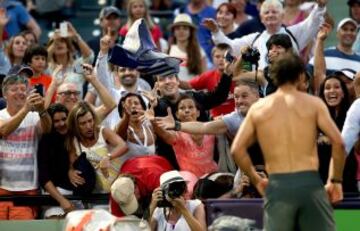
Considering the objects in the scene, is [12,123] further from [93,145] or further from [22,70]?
[22,70]

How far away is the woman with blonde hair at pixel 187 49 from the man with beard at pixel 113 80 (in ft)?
4.15

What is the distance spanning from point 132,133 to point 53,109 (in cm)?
76

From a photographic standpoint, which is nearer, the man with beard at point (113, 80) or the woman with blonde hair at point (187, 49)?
the man with beard at point (113, 80)

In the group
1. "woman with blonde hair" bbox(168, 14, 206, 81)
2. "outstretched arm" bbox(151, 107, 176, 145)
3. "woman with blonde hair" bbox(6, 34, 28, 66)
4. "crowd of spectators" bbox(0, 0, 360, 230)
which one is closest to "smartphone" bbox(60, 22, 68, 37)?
"woman with blonde hair" bbox(6, 34, 28, 66)

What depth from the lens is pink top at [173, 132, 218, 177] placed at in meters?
14.4

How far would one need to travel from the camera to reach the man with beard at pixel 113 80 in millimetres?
15555

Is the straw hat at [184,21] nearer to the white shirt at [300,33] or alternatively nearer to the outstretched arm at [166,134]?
the white shirt at [300,33]

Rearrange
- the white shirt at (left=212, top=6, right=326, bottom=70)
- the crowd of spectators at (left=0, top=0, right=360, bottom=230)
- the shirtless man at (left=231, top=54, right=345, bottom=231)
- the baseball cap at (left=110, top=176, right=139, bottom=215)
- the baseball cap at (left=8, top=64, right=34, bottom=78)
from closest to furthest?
the shirtless man at (left=231, top=54, right=345, bottom=231), the baseball cap at (left=110, top=176, right=139, bottom=215), the crowd of spectators at (left=0, top=0, right=360, bottom=230), the baseball cap at (left=8, top=64, right=34, bottom=78), the white shirt at (left=212, top=6, right=326, bottom=70)

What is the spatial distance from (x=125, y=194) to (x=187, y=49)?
420cm

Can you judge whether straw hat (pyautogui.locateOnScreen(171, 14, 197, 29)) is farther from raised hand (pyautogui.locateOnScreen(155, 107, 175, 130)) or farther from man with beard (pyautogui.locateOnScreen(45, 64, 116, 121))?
raised hand (pyautogui.locateOnScreen(155, 107, 175, 130))

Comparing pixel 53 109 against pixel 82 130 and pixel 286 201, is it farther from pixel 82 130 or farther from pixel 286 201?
pixel 286 201

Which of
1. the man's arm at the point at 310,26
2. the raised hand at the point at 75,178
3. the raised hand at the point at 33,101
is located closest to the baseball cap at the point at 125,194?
the raised hand at the point at 75,178

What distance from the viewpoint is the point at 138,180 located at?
1391cm

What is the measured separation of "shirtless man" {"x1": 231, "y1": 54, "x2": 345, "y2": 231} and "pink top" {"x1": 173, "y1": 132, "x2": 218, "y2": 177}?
8.28ft
